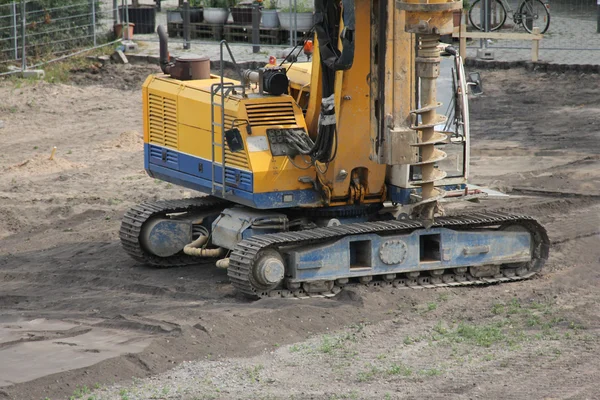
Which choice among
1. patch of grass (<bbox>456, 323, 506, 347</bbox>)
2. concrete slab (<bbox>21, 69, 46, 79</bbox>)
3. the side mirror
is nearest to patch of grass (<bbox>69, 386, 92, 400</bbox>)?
patch of grass (<bbox>456, 323, 506, 347</bbox>)

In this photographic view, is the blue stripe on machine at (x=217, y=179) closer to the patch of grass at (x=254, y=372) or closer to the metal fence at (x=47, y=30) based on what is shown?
the patch of grass at (x=254, y=372)

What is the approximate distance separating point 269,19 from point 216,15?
1599 millimetres

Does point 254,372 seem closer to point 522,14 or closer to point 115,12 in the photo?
point 522,14

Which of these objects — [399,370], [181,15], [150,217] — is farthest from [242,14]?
[399,370]

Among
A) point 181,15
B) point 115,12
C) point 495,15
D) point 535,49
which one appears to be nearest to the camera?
point 535,49

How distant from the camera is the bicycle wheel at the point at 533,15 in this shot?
25.3 metres

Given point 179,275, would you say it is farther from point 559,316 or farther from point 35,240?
point 559,316

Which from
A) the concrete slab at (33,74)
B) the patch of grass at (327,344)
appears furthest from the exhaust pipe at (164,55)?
the concrete slab at (33,74)

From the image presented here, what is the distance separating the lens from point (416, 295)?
37.6 feet

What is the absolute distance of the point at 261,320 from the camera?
10.5m

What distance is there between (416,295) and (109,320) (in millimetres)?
3168

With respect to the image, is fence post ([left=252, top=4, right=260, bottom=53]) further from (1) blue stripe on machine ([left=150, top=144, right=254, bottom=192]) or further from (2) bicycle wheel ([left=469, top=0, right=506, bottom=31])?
(1) blue stripe on machine ([left=150, top=144, right=254, bottom=192])

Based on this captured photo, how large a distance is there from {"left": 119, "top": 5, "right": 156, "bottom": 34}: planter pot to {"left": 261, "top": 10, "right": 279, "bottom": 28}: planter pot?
3523 mm

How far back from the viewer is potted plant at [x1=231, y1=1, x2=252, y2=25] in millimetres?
26406
